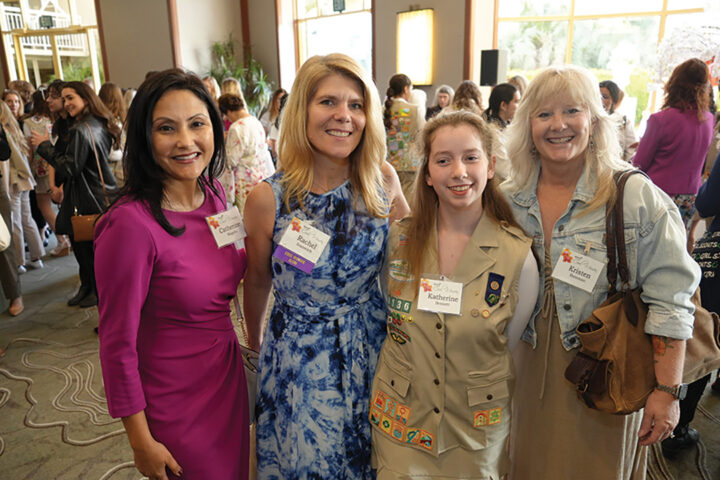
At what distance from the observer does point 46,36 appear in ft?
39.7

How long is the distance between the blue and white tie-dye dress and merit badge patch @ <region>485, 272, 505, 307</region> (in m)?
0.36

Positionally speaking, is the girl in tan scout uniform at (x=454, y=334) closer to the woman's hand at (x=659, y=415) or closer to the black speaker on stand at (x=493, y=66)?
the woman's hand at (x=659, y=415)

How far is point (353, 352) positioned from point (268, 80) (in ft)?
34.0

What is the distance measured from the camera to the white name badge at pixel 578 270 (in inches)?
56.2

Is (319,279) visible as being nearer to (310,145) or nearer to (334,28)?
(310,145)

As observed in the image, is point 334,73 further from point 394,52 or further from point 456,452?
point 394,52

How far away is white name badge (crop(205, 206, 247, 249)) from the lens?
4.48 ft

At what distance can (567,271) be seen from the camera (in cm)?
145

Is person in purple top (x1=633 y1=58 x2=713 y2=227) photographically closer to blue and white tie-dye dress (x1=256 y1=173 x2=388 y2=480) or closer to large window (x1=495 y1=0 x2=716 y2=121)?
blue and white tie-dye dress (x1=256 y1=173 x2=388 y2=480)

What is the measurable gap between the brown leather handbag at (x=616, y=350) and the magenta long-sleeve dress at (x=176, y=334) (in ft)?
3.35

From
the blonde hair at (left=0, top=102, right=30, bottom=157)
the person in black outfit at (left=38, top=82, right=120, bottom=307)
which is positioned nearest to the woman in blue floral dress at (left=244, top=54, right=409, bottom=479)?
the person in black outfit at (left=38, top=82, right=120, bottom=307)

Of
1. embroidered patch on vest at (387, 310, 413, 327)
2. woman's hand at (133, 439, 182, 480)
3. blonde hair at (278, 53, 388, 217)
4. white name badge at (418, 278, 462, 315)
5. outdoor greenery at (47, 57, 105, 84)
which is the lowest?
woman's hand at (133, 439, 182, 480)

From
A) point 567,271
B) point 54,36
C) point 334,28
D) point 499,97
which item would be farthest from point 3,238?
point 54,36

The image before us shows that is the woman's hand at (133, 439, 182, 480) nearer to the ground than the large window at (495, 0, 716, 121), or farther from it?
nearer to the ground
